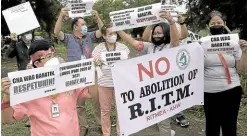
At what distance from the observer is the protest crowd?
9.21 ft

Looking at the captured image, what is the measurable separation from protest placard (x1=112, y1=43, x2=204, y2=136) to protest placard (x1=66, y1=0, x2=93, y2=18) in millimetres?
1619

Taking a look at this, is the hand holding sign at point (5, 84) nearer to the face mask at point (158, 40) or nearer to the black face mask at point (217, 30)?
the face mask at point (158, 40)

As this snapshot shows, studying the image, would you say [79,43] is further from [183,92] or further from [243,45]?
[243,45]

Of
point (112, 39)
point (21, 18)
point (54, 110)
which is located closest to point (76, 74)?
point (54, 110)

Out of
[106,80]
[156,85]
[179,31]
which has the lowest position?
[106,80]

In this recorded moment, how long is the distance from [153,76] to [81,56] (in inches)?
68.0

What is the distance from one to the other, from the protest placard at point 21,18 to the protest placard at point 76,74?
1411 millimetres

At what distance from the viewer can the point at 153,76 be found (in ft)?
12.6

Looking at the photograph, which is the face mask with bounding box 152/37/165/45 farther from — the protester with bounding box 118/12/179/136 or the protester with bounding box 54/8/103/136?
the protester with bounding box 54/8/103/136

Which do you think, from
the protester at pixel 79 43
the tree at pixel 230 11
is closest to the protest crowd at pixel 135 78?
the protester at pixel 79 43

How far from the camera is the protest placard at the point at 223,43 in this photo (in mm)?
3701

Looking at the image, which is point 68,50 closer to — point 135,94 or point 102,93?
point 102,93

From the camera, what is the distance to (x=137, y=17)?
3.78m

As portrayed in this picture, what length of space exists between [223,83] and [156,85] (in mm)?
801
